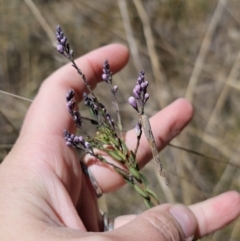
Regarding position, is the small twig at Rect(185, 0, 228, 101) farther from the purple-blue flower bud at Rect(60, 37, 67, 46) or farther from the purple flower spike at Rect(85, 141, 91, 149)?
the purple-blue flower bud at Rect(60, 37, 67, 46)

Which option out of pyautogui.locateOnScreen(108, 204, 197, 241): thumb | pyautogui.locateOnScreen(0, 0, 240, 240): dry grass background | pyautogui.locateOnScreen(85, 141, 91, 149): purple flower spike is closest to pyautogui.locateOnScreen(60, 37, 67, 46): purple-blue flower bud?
pyautogui.locateOnScreen(85, 141, 91, 149): purple flower spike

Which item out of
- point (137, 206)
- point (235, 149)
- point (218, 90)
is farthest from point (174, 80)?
point (137, 206)

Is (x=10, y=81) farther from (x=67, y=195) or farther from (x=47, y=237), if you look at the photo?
(x=47, y=237)

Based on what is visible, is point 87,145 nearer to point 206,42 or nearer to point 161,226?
point 161,226

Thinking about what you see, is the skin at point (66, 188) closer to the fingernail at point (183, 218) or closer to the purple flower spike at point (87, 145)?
the fingernail at point (183, 218)

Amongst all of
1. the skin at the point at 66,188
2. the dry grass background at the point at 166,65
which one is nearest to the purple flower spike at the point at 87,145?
the skin at the point at 66,188
